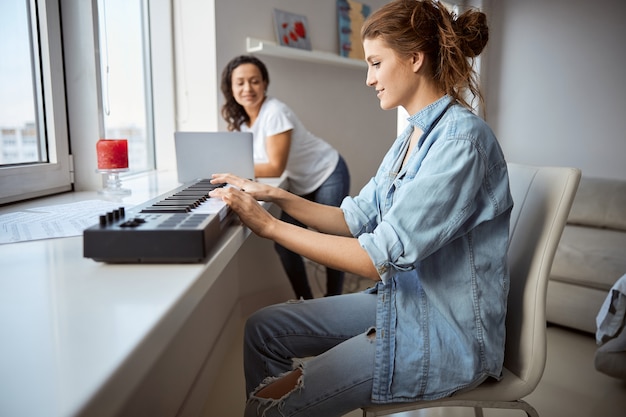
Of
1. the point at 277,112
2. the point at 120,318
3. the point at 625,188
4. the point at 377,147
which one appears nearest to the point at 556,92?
the point at 625,188

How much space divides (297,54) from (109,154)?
1.47m

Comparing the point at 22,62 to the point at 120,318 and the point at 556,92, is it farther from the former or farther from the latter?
the point at 556,92

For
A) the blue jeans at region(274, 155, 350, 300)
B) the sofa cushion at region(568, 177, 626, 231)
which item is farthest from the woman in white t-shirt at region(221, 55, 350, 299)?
the sofa cushion at region(568, 177, 626, 231)

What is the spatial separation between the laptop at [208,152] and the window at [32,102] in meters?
0.36

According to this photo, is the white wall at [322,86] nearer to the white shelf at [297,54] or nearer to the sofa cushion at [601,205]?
the white shelf at [297,54]

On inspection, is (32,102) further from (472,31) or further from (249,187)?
(472,31)

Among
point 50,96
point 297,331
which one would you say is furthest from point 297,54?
point 297,331

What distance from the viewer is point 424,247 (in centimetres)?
87

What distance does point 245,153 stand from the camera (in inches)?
62.8

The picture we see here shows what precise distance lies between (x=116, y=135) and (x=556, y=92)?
320 centimetres

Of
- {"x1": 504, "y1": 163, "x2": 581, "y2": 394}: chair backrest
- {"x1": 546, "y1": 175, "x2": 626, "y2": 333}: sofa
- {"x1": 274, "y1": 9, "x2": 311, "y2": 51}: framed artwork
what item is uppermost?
{"x1": 274, "y1": 9, "x2": 311, "y2": 51}: framed artwork

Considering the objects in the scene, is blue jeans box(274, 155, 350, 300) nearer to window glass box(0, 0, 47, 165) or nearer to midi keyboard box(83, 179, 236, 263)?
window glass box(0, 0, 47, 165)

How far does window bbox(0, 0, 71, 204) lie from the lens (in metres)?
1.35

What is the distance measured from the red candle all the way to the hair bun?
96 centimetres
